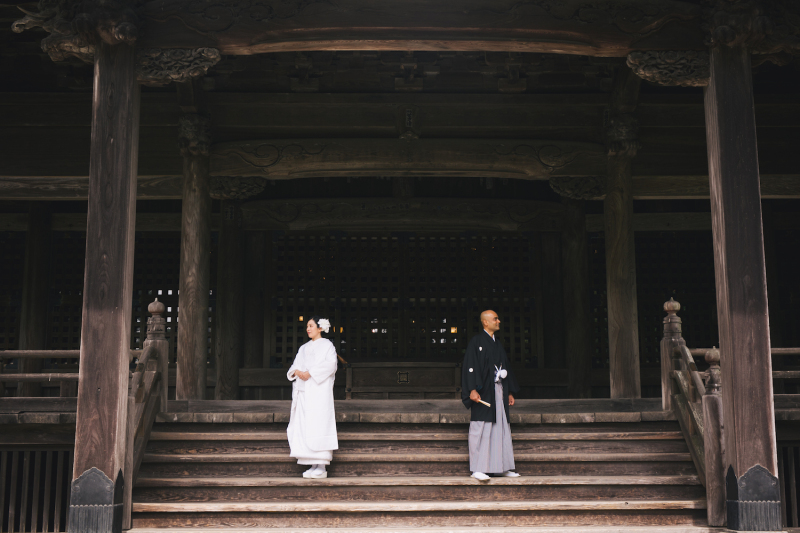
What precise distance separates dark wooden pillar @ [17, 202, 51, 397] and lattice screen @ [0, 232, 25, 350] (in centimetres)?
30

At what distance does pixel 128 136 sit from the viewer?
5973 mm

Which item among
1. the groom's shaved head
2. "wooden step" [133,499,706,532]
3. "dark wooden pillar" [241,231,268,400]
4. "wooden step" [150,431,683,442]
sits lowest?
"wooden step" [133,499,706,532]

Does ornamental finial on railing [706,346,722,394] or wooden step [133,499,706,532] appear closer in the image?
wooden step [133,499,706,532]

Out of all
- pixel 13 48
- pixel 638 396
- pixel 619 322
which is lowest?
pixel 638 396

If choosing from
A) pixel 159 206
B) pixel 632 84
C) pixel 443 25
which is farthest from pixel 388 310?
pixel 443 25

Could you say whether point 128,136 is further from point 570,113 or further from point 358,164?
point 570,113

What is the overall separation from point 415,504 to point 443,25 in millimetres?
3993

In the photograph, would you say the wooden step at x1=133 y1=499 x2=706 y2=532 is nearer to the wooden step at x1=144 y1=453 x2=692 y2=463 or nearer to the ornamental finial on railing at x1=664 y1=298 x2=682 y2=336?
the wooden step at x1=144 y1=453 x2=692 y2=463

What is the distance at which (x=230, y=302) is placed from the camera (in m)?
10.7

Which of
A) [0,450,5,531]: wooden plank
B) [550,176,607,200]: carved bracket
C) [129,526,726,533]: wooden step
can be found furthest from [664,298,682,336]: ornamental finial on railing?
[0,450,5,531]: wooden plank

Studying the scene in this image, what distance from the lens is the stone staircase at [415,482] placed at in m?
5.98

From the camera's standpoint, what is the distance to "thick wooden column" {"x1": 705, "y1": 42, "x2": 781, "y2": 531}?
18.7 ft

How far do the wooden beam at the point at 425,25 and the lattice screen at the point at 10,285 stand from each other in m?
6.30

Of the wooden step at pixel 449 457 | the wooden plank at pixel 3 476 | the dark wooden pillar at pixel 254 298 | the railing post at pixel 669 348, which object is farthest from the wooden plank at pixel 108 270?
the dark wooden pillar at pixel 254 298
